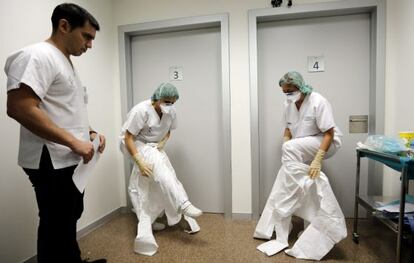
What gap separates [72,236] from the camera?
3.76 feet

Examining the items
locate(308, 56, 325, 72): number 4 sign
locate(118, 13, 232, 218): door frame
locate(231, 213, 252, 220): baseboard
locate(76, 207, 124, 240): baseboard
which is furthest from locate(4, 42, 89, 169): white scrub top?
locate(308, 56, 325, 72): number 4 sign

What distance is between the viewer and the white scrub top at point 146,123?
172cm

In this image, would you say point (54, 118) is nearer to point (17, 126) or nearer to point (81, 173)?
point (81, 173)

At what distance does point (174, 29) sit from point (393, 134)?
2.05m

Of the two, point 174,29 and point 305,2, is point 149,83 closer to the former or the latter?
point 174,29

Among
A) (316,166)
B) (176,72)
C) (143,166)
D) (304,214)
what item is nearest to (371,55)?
(316,166)

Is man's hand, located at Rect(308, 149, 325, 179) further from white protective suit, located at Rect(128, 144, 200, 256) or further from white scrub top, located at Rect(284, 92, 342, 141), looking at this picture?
white protective suit, located at Rect(128, 144, 200, 256)

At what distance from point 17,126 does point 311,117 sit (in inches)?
72.2

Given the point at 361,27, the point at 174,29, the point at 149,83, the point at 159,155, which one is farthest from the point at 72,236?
the point at 361,27

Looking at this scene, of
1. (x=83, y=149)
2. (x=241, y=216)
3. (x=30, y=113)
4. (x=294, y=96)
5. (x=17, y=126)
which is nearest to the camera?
(x=30, y=113)

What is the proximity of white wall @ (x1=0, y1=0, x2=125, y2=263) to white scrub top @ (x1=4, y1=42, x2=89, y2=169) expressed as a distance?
468mm

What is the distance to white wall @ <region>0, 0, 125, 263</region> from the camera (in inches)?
51.0

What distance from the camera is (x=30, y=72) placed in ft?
2.81

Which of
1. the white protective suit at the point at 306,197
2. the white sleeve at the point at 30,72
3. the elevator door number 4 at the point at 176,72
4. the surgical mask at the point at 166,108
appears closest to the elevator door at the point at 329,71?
the white protective suit at the point at 306,197
